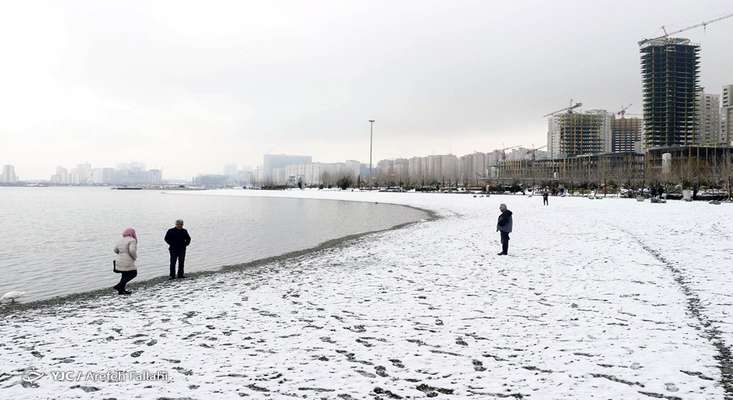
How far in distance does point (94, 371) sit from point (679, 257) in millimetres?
16794

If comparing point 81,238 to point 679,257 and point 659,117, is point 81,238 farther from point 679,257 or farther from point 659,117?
point 659,117

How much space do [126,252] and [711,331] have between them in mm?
12404

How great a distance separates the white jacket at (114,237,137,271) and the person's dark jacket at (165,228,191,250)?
239 centimetres

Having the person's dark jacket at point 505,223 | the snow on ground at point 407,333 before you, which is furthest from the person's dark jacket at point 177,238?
the person's dark jacket at point 505,223

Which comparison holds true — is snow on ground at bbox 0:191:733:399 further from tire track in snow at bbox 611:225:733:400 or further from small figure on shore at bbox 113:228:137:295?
small figure on shore at bbox 113:228:137:295

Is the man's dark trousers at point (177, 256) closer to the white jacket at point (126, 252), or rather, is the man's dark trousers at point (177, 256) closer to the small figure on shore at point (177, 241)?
the small figure on shore at point (177, 241)

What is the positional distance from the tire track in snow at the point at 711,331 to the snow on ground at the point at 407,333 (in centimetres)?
3

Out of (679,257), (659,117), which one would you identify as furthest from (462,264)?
(659,117)

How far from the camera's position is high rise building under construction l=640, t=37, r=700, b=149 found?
184 m

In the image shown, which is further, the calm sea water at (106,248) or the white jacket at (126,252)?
the calm sea water at (106,248)

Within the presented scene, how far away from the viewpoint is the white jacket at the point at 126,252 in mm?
12523

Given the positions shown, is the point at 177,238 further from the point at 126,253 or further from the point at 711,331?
the point at 711,331

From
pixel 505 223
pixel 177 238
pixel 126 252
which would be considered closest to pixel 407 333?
pixel 126 252

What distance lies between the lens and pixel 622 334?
27.9 ft
